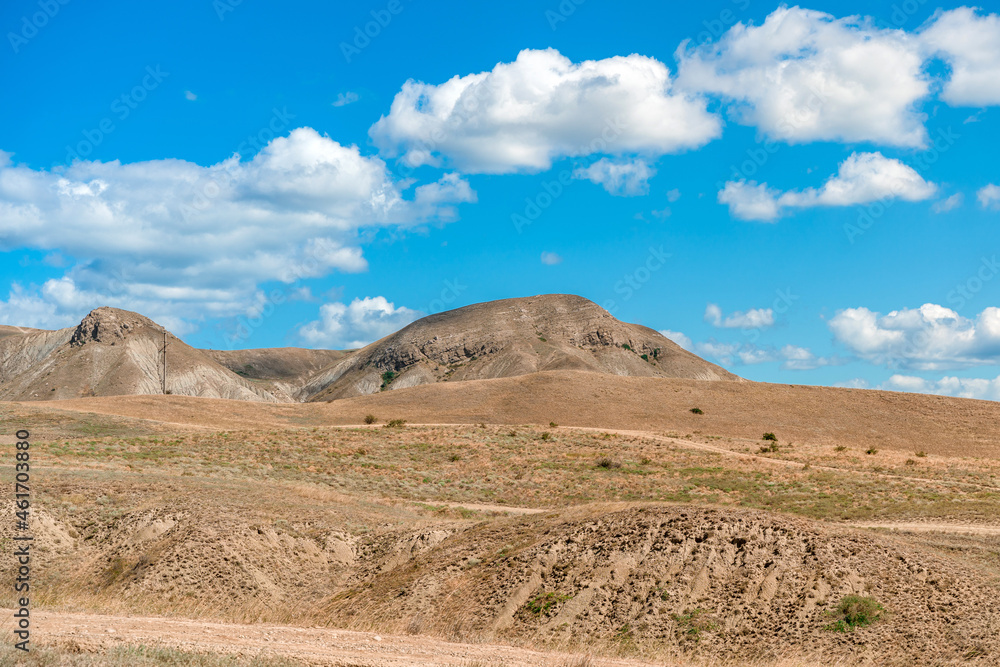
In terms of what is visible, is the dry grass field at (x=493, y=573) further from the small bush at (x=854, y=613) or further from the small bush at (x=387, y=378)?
the small bush at (x=387, y=378)

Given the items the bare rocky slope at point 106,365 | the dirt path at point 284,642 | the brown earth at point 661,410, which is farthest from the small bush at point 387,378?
the dirt path at point 284,642

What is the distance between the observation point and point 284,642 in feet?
39.7

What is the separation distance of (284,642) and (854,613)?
32.4 ft

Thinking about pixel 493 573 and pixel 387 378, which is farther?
pixel 387 378

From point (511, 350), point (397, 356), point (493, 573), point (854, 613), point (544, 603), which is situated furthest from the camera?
point (397, 356)

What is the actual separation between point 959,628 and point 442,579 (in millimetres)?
9763

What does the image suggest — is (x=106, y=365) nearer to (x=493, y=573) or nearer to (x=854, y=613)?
(x=493, y=573)

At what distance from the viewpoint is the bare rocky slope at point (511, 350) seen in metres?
157

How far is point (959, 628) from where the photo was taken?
1271 centimetres

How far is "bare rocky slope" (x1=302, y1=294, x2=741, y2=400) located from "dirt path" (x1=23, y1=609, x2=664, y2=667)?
131842mm

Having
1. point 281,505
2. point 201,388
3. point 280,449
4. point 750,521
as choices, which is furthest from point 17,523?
point 201,388

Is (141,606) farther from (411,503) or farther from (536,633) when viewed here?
(411,503)

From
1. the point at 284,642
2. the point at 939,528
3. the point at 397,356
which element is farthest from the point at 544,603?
the point at 397,356

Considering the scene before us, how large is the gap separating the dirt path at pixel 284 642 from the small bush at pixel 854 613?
3.84 meters
